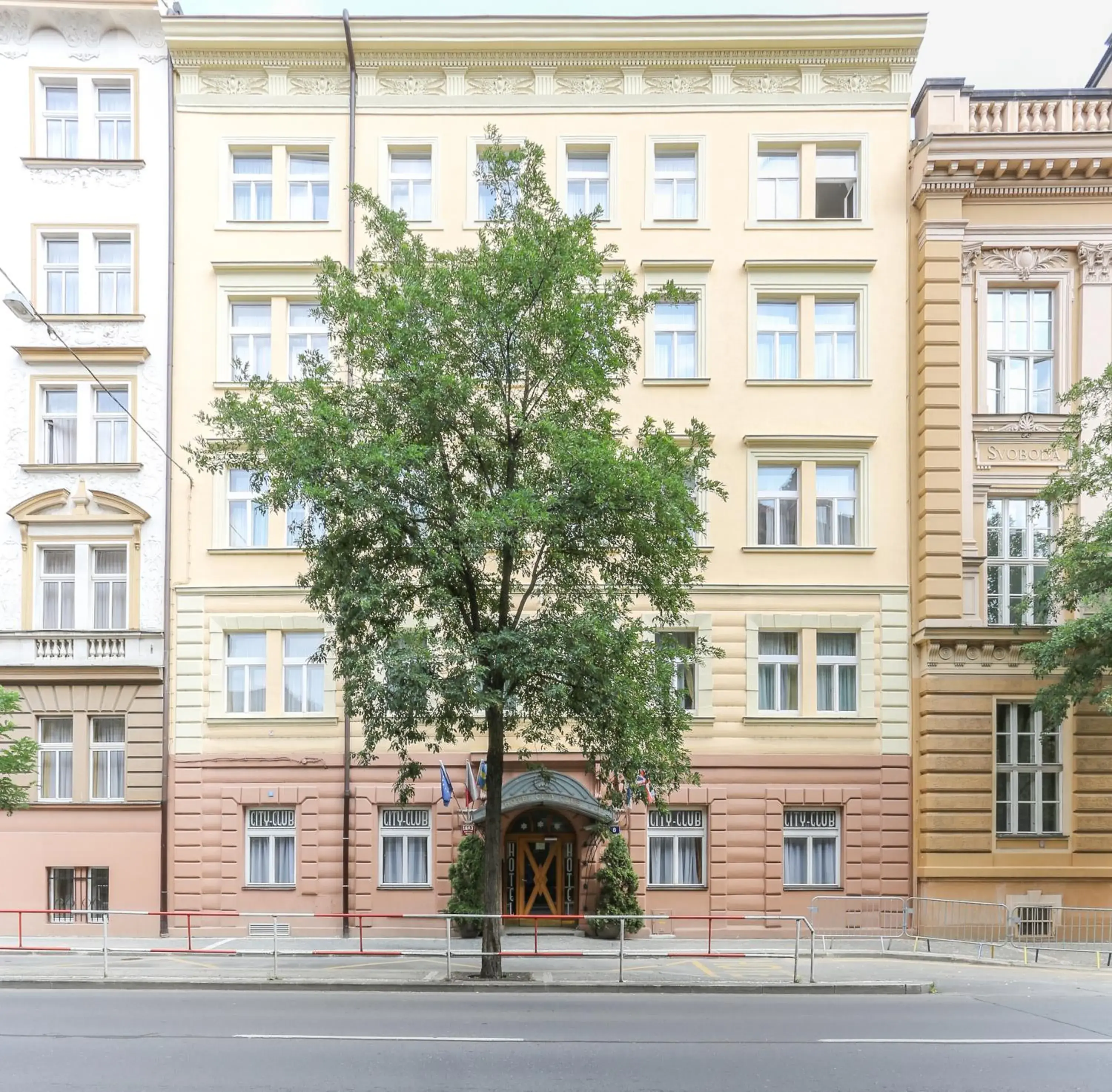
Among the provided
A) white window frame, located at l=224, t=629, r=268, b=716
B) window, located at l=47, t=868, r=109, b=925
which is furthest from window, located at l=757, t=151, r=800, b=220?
window, located at l=47, t=868, r=109, b=925

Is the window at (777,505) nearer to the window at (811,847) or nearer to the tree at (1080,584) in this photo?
the tree at (1080,584)

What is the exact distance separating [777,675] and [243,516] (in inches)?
456

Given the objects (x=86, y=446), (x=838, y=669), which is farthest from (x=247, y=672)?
Answer: (x=838, y=669)

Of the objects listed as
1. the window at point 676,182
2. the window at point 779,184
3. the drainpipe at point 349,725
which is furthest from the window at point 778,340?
the drainpipe at point 349,725

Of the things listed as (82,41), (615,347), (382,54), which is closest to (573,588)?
(615,347)

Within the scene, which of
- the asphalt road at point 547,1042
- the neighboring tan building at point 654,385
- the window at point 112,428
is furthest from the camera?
the window at point 112,428

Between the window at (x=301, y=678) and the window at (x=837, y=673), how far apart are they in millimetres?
10233

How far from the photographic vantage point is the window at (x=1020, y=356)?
2523 cm

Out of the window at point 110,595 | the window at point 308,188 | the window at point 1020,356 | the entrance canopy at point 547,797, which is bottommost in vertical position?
the entrance canopy at point 547,797

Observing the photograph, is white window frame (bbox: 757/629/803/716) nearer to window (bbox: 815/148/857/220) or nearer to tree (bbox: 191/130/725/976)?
tree (bbox: 191/130/725/976)

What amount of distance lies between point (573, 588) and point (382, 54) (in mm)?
13893

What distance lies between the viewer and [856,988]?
1727cm

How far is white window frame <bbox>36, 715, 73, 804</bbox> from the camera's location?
24984 millimetres

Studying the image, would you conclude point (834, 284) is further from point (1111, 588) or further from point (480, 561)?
point (480, 561)
